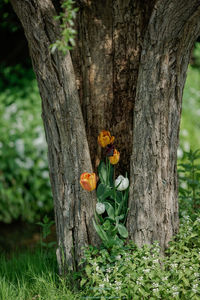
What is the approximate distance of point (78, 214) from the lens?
2.45 m

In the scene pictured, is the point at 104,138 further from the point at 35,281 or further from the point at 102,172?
the point at 35,281

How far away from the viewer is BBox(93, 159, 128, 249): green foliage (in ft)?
7.85

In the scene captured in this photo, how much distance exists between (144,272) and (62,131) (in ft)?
3.31

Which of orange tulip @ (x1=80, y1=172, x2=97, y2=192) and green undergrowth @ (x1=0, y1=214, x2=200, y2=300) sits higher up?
orange tulip @ (x1=80, y1=172, x2=97, y2=192)

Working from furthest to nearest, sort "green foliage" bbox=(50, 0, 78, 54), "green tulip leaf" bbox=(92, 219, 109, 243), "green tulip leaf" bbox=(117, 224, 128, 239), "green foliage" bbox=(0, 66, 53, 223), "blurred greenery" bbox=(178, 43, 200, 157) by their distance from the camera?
"blurred greenery" bbox=(178, 43, 200, 157) → "green foliage" bbox=(0, 66, 53, 223) → "green tulip leaf" bbox=(117, 224, 128, 239) → "green tulip leaf" bbox=(92, 219, 109, 243) → "green foliage" bbox=(50, 0, 78, 54)

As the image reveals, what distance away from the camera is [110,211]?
246cm

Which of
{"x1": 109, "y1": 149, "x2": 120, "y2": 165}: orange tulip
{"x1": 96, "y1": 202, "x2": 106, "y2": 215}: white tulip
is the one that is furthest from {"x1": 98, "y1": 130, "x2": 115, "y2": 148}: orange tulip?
{"x1": 96, "y1": 202, "x2": 106, "y2": 215}: white tulip

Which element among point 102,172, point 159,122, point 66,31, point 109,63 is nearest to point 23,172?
point 102,172

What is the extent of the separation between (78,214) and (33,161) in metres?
2.50

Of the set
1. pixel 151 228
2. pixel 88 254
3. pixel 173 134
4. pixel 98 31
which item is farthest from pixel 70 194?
pixel 98 31

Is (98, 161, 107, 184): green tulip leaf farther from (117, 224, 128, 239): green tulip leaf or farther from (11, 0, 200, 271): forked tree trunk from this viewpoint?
(117, 224, 128, 239): green tulip leaf

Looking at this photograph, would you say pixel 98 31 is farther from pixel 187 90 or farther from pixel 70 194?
pixel 187 90

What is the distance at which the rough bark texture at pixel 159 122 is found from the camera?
220 cm

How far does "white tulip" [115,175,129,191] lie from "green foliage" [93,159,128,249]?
0.04 meters
